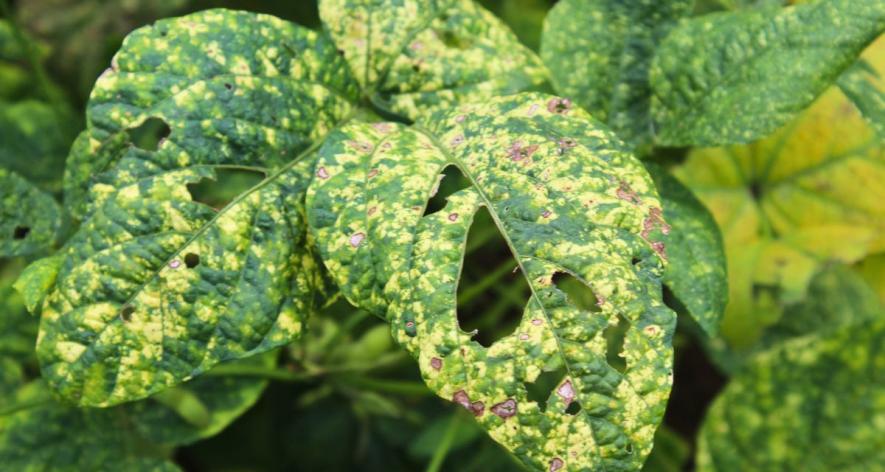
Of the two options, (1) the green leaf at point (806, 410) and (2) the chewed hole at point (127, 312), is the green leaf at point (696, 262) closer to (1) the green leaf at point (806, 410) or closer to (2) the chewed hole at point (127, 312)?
(1) the green leaf at point (806, 410)

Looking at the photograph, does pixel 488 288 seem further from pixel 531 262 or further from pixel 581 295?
pixel 531 262

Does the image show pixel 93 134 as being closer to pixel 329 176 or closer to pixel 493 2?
pixel 329 176

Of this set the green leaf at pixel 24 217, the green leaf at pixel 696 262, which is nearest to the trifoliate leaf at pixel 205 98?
the green leaf at pixel 24 217

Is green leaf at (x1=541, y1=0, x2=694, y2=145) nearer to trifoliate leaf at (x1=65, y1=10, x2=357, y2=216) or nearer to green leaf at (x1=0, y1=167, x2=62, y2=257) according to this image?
trifoliate leaf at (x1=65, y1=10, x2=357, y2=216)

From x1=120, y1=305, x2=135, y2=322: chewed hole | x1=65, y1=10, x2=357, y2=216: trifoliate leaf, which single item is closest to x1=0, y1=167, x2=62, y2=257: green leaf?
x1=65, y1=10, x2=357, y2=216: trifoliate leaf

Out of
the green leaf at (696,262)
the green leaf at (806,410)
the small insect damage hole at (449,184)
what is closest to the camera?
the green leaf at (696,262)

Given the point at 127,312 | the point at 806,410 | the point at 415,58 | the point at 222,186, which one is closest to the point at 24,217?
the point at 127,312
